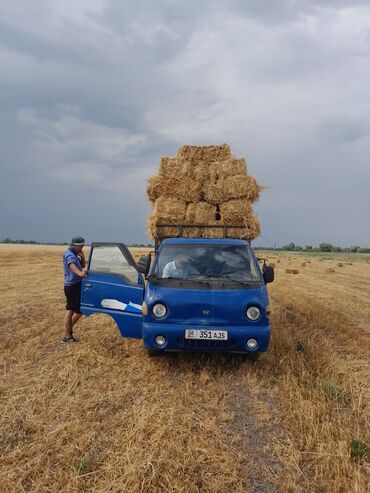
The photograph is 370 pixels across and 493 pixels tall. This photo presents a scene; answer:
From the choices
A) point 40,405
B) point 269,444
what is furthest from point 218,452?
point 40,405

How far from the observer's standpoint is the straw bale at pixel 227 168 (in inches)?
363

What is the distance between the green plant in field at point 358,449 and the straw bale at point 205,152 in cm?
701

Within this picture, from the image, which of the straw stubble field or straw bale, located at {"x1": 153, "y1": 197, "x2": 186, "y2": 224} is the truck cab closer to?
the straw stubble field

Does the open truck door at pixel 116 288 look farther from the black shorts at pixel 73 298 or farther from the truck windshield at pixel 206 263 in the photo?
the black shorts at pixel 73 298

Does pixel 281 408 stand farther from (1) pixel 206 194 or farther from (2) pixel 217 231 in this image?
(1) pixel 206 194

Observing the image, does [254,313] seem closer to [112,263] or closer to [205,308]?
[205,308]

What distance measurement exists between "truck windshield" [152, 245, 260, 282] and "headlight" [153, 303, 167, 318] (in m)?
0.65

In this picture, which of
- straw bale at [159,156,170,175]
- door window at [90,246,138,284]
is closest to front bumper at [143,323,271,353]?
door window at [90,246,138,284]

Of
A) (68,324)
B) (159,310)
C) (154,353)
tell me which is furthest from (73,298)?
(159,310)

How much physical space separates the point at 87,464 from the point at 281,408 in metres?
2.24

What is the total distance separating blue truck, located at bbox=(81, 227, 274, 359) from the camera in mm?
5586

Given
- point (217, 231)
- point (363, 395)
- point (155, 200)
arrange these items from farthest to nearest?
point (155, 200), point (217, 231), point (363, 395)

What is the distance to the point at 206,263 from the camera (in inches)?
256

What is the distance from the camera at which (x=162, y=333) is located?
18.3 ft
